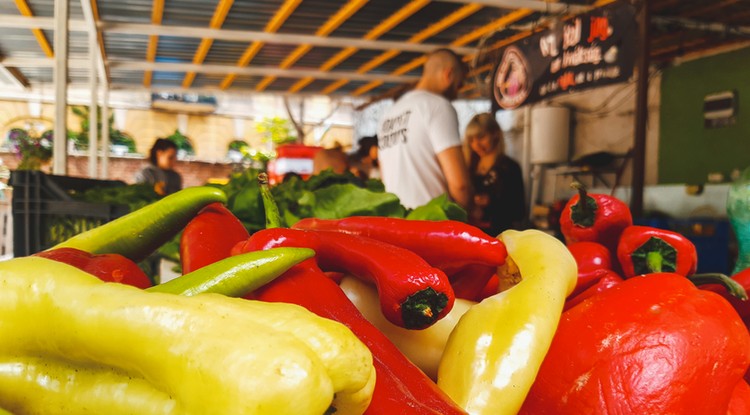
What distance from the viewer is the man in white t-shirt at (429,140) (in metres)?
3.27

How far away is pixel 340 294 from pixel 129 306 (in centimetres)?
24

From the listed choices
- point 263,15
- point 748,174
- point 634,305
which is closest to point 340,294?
point 634,305

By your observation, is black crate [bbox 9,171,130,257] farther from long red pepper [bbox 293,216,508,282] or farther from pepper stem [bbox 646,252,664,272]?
pepper stem [bbox 646,252,664,272]

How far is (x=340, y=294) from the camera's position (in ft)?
2.00

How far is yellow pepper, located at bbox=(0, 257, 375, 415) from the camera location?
1.26ft

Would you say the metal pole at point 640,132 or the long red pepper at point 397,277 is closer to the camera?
the long red pepper at point 397,277

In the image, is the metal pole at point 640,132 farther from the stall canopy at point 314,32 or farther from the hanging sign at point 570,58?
the hanging sign at point 570,58

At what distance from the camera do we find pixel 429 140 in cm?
334

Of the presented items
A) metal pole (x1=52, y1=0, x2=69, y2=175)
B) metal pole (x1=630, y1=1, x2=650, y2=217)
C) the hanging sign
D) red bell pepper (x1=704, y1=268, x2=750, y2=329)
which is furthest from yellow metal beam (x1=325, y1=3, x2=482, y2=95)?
red bell pepper (x1=704, y1=268, x2=750, y2=329)

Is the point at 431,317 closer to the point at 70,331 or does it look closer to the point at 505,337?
the point at 505,337

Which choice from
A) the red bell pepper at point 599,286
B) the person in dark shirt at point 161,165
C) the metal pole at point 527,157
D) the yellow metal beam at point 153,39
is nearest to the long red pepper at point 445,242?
the red bell pepper at point 599,286

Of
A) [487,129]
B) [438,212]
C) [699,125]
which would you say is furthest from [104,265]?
[699,125]

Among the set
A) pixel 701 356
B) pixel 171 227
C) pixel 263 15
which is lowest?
pixel 701 356

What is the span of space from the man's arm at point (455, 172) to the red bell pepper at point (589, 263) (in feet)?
7.66
